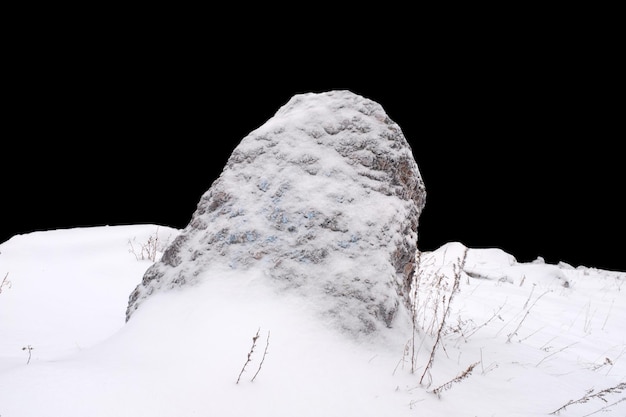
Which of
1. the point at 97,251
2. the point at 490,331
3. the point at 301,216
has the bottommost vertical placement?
the point at 97,251

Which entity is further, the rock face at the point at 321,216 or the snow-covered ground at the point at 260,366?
the rock face at the point at 321,216

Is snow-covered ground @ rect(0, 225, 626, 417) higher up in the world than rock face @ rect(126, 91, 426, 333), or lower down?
lower down

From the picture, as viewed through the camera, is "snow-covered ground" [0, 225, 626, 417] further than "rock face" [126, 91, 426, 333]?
No

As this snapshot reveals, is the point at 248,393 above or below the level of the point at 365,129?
below

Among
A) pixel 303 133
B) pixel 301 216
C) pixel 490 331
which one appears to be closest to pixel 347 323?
pixel 301 216

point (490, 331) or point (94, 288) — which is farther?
point (94, 288)

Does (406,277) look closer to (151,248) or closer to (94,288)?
(94,288)

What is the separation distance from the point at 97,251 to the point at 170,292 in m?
3.62

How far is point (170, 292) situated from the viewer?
67.3 inches

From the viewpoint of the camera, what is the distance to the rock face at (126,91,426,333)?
5.31 feet

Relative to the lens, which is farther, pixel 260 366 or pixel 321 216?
pixel 321 216

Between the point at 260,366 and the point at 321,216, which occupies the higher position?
the point at 321,216

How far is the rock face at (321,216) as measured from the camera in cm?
162

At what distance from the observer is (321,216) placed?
179 cm
